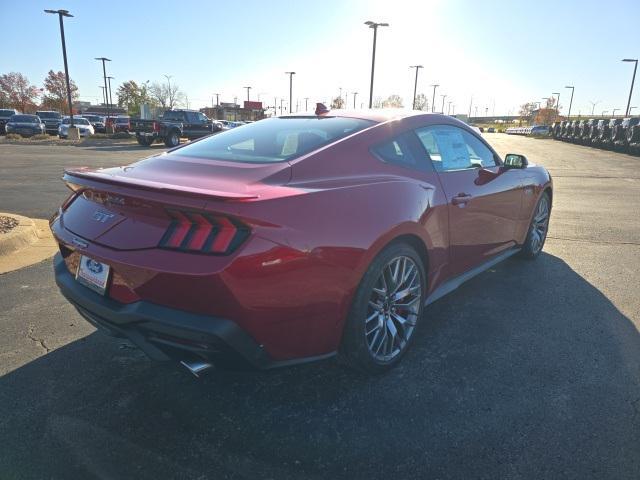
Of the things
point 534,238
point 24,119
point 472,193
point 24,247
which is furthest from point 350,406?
point 24,119

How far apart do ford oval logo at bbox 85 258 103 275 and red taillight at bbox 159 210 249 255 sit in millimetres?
443

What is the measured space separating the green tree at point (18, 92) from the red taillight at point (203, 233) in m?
93.3

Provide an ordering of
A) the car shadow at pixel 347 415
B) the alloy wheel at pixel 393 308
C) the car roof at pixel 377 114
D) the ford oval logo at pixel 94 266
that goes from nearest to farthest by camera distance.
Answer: the car shadow at pixel 347 415
the ford oval logo at pixel 94 266
the alloy wheel at pixel 393 308
the car roof at pixel 377 114

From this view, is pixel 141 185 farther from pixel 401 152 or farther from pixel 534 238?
pixel 534 238

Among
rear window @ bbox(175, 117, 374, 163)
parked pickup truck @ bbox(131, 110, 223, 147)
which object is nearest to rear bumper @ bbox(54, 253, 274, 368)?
rear window @ bbox(175, 117, 374, 163)

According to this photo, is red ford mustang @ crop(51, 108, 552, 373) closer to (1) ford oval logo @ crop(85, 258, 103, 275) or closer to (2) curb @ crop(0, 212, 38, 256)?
(1) ford oval logo @ crop(85, 258, 103, 275)

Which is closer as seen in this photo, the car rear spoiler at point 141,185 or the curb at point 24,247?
the car rear spoiler at point 141,185

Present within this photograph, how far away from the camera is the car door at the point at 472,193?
335cm

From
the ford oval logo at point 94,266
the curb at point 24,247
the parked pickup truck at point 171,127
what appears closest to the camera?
the ford oval logo at point 94,266

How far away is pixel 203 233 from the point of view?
2.05 metres

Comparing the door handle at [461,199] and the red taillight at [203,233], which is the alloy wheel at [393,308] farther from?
the red taillight at [203,233]

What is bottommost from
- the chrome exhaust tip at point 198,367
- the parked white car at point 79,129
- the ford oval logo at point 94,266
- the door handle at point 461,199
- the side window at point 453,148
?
the parked white car at point 79,129

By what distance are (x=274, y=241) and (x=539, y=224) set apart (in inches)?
160

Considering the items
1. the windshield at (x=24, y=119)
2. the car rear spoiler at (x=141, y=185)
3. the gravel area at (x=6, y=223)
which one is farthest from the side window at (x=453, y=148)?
the windshield at (x=24, y=119)
